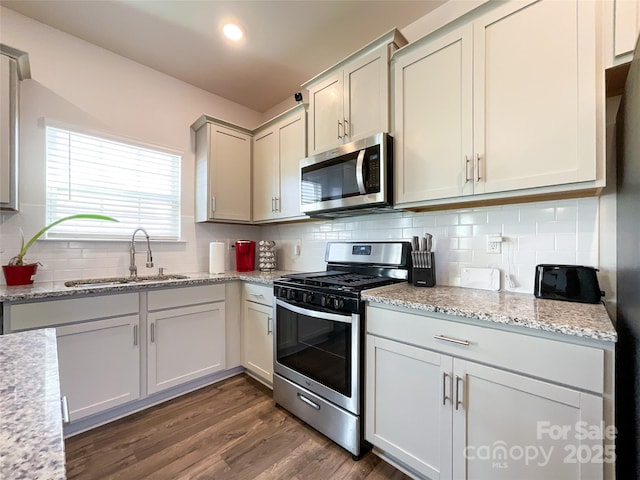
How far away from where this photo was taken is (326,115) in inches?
85.0

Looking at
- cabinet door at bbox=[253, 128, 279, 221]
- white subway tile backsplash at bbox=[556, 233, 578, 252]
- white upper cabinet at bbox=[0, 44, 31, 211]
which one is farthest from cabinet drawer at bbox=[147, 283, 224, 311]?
white subway tile backsplash at bbox=[556, 233, 578, 252]

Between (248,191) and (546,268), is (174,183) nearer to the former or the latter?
(248,191)

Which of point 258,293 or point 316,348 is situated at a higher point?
point 258,293

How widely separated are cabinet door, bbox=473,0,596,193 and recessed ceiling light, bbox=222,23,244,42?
1600mm

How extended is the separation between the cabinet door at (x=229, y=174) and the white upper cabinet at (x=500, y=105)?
1.70m

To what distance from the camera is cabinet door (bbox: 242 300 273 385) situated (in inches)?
88.3

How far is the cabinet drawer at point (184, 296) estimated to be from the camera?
6.77 feet

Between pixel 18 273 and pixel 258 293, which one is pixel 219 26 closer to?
pixel 258 293

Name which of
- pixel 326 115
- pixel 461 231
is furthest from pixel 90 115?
pixel 461 231

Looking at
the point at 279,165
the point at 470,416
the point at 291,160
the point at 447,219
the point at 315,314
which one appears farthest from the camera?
the point at 279,165

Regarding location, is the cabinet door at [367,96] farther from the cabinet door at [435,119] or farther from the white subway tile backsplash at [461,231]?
the white subway tile backsplash at [461,231]

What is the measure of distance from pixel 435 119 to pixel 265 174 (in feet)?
5.59

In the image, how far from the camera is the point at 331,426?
1669 mm

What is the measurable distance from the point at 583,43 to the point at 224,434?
271 centimetres
